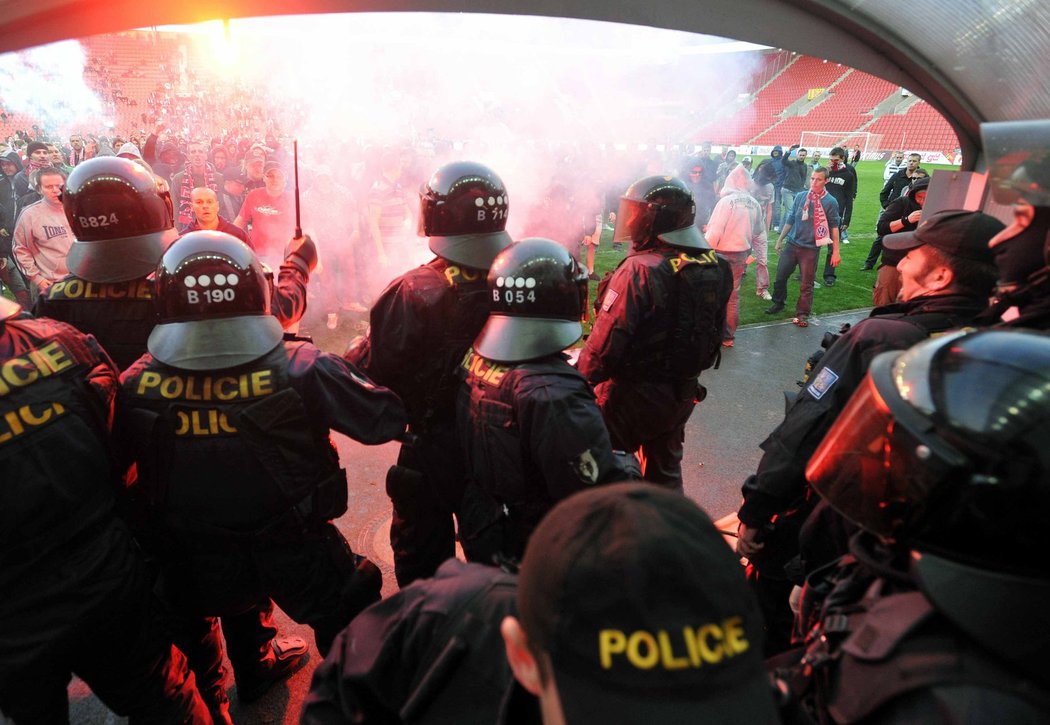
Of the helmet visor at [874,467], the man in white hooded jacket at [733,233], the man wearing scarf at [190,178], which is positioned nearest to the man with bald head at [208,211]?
the man wearing scarf at [190,178]

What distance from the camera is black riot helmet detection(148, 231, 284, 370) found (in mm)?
1983

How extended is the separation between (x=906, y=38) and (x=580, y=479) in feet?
8.35

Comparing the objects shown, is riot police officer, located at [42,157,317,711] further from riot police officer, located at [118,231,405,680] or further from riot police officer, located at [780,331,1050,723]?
riot police officer, located at [780,331,1050,723]

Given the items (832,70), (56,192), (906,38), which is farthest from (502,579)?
(832,70)

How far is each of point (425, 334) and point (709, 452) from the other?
292 cm

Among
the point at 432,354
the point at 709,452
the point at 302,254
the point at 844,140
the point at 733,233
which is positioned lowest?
the point at 709,452

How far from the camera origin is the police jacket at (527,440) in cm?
205

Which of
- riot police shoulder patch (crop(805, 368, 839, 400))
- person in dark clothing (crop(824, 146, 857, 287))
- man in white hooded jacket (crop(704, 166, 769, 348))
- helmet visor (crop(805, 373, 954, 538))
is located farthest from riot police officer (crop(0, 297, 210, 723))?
person in dark clothing (crop(824, 146, 857, 287))

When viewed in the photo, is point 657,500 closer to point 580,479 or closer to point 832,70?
point 580,479

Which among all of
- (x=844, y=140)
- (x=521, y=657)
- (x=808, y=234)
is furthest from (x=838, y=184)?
(x=844, y=140)

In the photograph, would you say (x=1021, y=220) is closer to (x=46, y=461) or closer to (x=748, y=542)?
(x=748, y=542)

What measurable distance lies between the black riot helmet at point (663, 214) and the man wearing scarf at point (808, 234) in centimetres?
470

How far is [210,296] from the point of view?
2.03 m

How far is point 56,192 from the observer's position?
5.56 meters
